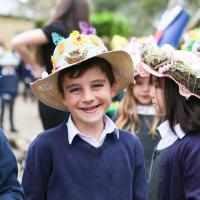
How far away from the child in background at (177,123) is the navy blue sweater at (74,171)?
0.22 meters

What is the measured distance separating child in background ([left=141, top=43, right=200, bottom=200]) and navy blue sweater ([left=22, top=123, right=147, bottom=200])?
223 mm

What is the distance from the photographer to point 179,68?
2443 mm

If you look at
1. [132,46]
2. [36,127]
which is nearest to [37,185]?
[132,46]

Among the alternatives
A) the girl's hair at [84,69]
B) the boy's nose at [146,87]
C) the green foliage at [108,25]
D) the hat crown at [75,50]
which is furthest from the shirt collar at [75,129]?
the green foliage at [108,25]

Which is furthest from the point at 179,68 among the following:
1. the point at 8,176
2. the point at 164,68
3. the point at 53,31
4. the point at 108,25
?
the point at 108,25

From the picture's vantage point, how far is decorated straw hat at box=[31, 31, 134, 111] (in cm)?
231

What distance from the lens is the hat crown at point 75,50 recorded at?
2307 millimetres

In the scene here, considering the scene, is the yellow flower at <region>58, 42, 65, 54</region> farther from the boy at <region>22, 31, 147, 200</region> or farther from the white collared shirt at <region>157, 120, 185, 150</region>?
the white collared shirt at <region>157, 120, 185, 150</region>

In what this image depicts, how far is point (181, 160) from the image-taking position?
90.9 inches

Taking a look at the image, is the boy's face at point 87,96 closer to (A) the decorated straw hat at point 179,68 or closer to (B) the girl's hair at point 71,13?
(A) the decorated straw hat at point 179,68

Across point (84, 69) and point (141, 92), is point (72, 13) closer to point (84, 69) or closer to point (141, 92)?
point (141, 92)

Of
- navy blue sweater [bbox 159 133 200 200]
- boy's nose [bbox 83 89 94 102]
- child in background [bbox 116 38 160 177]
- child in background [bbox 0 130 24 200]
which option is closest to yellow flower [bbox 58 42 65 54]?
boy's nose [bbox 83 89 94 102]

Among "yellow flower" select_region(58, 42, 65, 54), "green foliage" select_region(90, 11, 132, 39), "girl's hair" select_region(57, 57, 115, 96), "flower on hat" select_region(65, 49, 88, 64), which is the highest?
"green foliage" select_region(90, 11, 132, 39)

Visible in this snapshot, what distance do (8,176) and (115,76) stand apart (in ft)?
2.69
